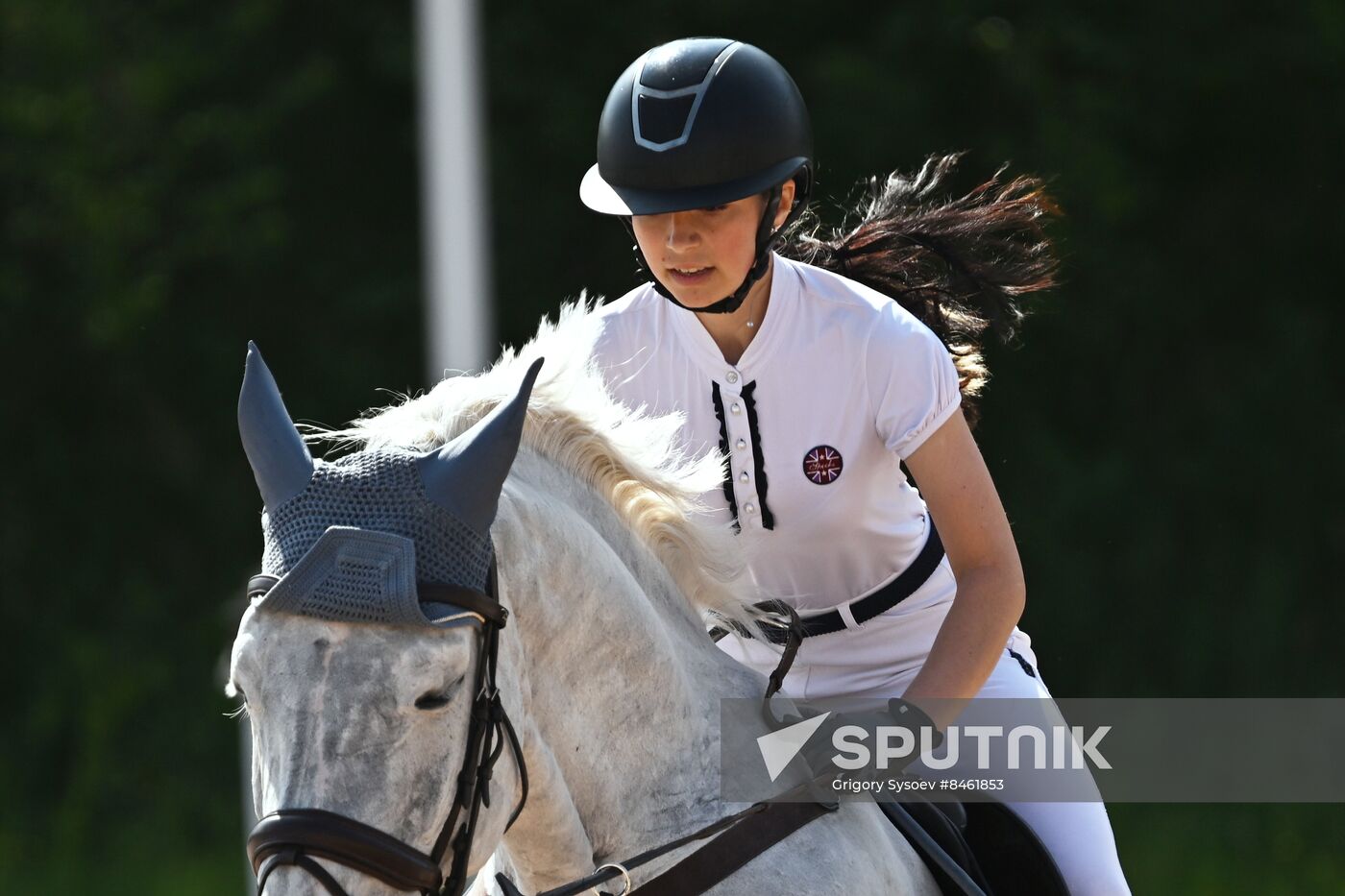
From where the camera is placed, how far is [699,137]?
111 inches

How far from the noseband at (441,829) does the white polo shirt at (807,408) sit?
2.48 ft

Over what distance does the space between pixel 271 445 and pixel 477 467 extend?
11.3 inches

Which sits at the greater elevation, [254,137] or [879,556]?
[254,137]

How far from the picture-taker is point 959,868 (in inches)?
114

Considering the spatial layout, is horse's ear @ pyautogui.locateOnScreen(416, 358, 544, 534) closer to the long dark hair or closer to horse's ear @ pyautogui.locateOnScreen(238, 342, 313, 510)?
horse's ear @ pyautogui.locateOnScreen(238, 342, 313, 510)

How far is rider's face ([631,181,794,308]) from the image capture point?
286 centimetres

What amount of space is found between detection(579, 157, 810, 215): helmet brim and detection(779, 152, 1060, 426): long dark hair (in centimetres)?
76

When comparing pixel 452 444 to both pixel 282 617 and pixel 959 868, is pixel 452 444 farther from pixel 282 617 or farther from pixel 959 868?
pixel 959 868

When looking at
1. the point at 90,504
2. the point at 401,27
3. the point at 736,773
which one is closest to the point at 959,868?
the point at 736,773

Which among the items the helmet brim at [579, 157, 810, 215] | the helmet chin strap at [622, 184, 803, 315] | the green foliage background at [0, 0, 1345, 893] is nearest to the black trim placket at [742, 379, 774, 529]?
the helmet chin strap at [622, 184, 803, 315]

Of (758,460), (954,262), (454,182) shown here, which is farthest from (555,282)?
(758,460)

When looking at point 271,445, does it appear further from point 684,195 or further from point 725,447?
point 725,447

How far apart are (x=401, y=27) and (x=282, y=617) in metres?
8.50

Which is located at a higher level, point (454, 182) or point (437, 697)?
point (454, 182)
